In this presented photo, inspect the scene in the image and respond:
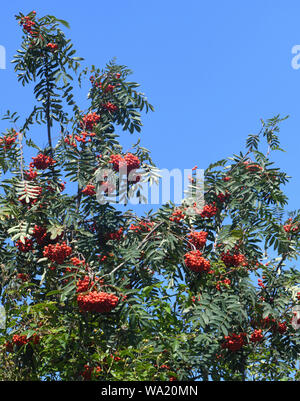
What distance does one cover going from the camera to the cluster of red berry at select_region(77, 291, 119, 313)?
655 centimetres

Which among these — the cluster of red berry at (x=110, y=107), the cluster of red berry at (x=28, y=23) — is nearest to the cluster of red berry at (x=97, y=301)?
the cluster of red berry at (x=110, y=107)

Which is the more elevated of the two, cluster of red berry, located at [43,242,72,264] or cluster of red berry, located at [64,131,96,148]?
cluster of red berry, located at [64,131,96,148]

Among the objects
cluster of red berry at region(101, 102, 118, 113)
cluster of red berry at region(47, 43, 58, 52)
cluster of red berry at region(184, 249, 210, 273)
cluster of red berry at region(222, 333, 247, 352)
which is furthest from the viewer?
cluster of red berry at region(101, 102, 118, 113)

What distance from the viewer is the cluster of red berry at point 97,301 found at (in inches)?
258

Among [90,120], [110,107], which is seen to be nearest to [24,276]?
[90,120]

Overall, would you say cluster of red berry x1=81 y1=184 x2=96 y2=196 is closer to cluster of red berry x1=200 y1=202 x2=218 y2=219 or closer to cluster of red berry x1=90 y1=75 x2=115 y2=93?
cluster of red berry x1=200 y1=202 x2=218 y2=219

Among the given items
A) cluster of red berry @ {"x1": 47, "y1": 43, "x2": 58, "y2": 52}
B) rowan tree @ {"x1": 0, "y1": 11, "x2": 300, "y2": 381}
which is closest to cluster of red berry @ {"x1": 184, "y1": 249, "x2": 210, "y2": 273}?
rowan tree @ {"x1": 0, "y1": 11, "x2": 300, "y2": 381}

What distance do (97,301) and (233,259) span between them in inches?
92.7

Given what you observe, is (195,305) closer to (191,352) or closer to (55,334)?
(191,352)

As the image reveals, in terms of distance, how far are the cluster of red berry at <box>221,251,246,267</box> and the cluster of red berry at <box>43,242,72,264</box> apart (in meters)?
2.03

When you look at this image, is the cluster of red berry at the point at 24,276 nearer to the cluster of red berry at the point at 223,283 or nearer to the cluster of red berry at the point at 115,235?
the cluster of red berry at the point at 115,235

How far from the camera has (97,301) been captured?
21.5 feet
